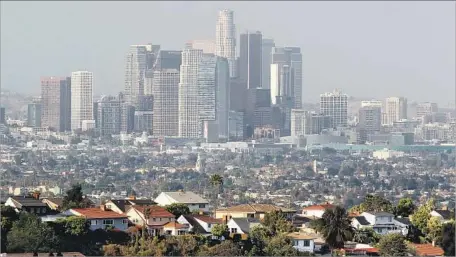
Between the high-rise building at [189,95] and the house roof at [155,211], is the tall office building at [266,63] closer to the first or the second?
the high-rise building at [189,95]

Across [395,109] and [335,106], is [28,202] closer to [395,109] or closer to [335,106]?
[395,109]

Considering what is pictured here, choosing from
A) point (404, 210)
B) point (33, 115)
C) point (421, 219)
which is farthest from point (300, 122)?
point (421, 219)

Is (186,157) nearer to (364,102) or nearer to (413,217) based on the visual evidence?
(364,102)

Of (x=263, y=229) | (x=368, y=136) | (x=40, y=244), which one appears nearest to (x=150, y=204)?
(x=263, y=229)

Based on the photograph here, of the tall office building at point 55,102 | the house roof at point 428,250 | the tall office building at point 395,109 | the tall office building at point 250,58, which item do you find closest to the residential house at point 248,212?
the house roof at point 428,250

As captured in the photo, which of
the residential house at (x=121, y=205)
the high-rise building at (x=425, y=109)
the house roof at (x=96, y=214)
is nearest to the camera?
the house roof at (x=96, y=214)

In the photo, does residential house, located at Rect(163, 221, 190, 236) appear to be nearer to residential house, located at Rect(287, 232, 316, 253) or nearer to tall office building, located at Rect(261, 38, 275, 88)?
residential house, located at Rect(287, 232, 316, 253)
